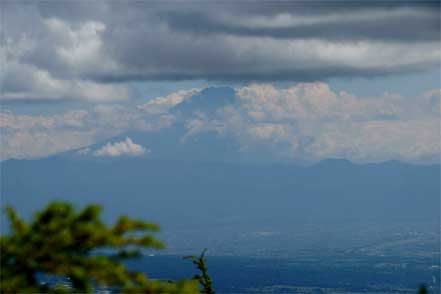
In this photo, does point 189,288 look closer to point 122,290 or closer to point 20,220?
point 122,290

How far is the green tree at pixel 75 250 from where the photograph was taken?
912cm

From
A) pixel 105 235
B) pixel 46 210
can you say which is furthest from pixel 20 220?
pixel 105 235

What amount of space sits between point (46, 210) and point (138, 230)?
1.13 m

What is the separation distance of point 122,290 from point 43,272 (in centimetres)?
95

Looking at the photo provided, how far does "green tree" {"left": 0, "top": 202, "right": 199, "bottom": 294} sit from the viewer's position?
9.12 m

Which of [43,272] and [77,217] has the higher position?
[77,217]

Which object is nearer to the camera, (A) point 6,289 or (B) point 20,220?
(A) point 6,289

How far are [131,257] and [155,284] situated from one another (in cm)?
42

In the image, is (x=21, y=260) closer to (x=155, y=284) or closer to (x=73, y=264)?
(x=73, y=264)

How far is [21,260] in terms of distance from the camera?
9148mm

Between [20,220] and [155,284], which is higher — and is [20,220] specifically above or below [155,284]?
above

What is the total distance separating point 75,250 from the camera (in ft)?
30.7

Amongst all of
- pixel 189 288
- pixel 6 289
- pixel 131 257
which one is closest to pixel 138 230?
pixel 131 257

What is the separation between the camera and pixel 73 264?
9.20 m
